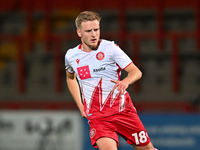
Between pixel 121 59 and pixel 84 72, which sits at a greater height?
pixel 121 59

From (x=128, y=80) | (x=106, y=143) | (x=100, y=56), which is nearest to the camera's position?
(x=128, y=80)

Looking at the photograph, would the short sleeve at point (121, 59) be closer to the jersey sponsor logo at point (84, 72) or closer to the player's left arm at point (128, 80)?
the player's left arm at point (128, 80)

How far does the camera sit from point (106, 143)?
10.9ft

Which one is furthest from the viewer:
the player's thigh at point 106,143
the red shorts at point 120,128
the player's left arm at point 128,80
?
the red shorts at point 120,128

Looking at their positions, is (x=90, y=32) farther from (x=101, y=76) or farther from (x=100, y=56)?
(x=101, y=76)

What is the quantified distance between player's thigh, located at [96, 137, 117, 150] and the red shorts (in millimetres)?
32

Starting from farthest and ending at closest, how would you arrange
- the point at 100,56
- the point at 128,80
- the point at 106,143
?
the point at 100,56, the point at 106,143, the point at 128,80

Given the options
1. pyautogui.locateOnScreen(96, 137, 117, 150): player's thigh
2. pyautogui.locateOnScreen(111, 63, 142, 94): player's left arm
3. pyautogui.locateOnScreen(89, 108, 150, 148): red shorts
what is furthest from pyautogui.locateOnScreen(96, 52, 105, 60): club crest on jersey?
pyautogui.locateOnScreen(96, 137, 117, 150): player's thigh

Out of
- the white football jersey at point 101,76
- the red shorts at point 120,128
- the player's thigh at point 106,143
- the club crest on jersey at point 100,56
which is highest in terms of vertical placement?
the club crest on jersey at point 100,56

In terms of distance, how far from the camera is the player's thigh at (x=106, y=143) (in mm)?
3291

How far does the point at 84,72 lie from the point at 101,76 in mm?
172

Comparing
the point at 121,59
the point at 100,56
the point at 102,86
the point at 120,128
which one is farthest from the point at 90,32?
the point at 120,128

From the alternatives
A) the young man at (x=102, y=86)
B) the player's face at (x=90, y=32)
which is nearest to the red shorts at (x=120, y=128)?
the young man at (x=102, y=86)

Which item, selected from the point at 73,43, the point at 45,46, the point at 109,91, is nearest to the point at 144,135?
the point at 109,91
